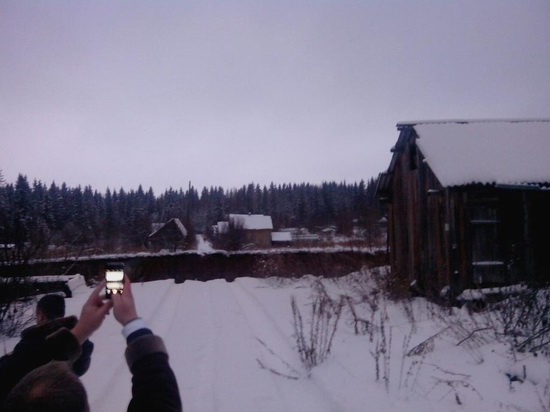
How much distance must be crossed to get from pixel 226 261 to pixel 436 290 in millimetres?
13435

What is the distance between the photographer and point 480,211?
11859 mm

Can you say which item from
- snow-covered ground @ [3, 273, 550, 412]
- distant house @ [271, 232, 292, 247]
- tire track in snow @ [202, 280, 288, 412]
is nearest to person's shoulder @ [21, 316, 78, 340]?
snow-covered ground @ [3, 273, 550, 412]

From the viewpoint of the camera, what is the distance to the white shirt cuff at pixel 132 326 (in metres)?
1.90

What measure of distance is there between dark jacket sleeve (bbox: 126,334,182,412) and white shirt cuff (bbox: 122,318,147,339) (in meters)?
0.06

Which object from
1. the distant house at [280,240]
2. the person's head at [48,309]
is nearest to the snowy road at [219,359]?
the person's head at [48,309]

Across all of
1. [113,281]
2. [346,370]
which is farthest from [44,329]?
[346,370]

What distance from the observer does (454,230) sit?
1173cm

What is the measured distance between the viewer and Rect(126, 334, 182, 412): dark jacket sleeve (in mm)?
1678

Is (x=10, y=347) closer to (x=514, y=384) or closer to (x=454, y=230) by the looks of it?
(x=514, y=384)

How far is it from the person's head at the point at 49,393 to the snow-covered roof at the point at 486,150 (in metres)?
11.0

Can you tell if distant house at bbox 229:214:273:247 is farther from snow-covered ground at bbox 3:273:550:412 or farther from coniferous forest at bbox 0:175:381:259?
snow-covered ground at bbox 3:273:550:412

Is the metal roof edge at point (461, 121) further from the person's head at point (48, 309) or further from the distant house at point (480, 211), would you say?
the person's head at point (48, 309)

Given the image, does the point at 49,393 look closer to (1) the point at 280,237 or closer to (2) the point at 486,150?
(2) the point at 486,150

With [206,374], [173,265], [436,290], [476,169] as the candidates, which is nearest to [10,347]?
[206,374]
